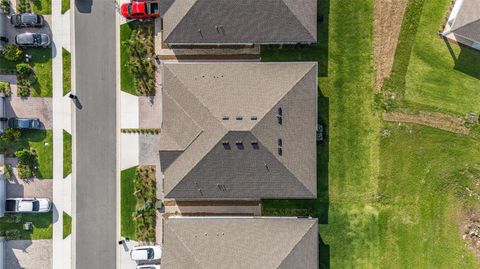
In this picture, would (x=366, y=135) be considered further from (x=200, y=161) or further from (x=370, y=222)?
(x=200, y=161)

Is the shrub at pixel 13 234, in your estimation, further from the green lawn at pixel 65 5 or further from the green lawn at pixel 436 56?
the green lawn at pixel 436 56

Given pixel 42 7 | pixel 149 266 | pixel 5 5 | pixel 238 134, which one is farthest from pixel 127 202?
pixel 5 5

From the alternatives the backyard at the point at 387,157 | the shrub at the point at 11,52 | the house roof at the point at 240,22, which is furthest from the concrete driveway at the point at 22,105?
the backyard at the point at 387,157

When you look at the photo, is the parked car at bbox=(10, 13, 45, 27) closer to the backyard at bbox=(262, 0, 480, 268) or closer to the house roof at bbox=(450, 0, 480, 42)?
the backyard at bbox=(262, 0, 480, 268)

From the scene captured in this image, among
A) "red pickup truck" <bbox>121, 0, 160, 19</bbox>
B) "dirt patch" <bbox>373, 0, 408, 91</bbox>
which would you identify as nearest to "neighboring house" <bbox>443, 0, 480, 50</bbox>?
"dirt patch" <bbox>373, 0, 408, 91</bbox>

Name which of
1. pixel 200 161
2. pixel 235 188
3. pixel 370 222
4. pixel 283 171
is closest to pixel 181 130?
pixel 200 161
